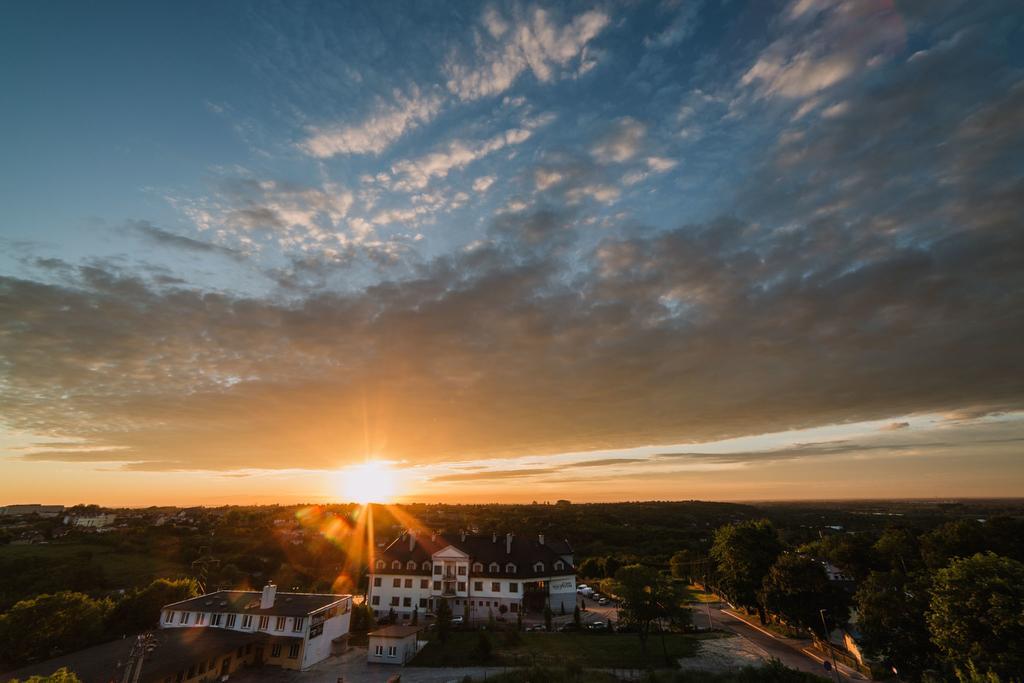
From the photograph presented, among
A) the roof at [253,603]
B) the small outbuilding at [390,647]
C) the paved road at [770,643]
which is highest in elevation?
the roof at [253,603]

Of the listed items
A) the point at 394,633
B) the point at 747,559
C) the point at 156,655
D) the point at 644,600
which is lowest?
the point at 394,633

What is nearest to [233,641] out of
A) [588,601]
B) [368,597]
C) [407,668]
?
[407,668]

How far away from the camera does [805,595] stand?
50.4 metres

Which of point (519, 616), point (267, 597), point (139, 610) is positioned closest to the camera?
point (267, 597)

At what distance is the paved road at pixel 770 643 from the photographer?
141 ft

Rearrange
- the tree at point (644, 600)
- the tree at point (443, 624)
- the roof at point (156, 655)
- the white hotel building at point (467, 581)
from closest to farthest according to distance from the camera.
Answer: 1. the roof at point (156, 655)
2. the tree at point (644, 600)
3. the tree at point (443, 624)
4. the white hotel building at point (467, 581)

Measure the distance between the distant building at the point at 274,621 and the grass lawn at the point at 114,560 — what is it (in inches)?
2018

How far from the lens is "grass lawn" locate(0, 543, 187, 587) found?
90.1 meters

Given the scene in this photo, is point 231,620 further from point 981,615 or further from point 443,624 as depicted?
point 981,615

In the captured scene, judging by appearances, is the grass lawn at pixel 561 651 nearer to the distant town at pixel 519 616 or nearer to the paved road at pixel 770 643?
the distant town at pixel 519 616

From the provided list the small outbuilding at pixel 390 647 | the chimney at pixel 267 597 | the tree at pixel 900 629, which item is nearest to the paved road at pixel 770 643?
the tree at pixel 900 629

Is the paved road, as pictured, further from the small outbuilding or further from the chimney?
the chimney

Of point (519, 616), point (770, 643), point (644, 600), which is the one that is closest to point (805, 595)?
point (770, 643)

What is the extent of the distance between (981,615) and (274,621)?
62.4 meters
